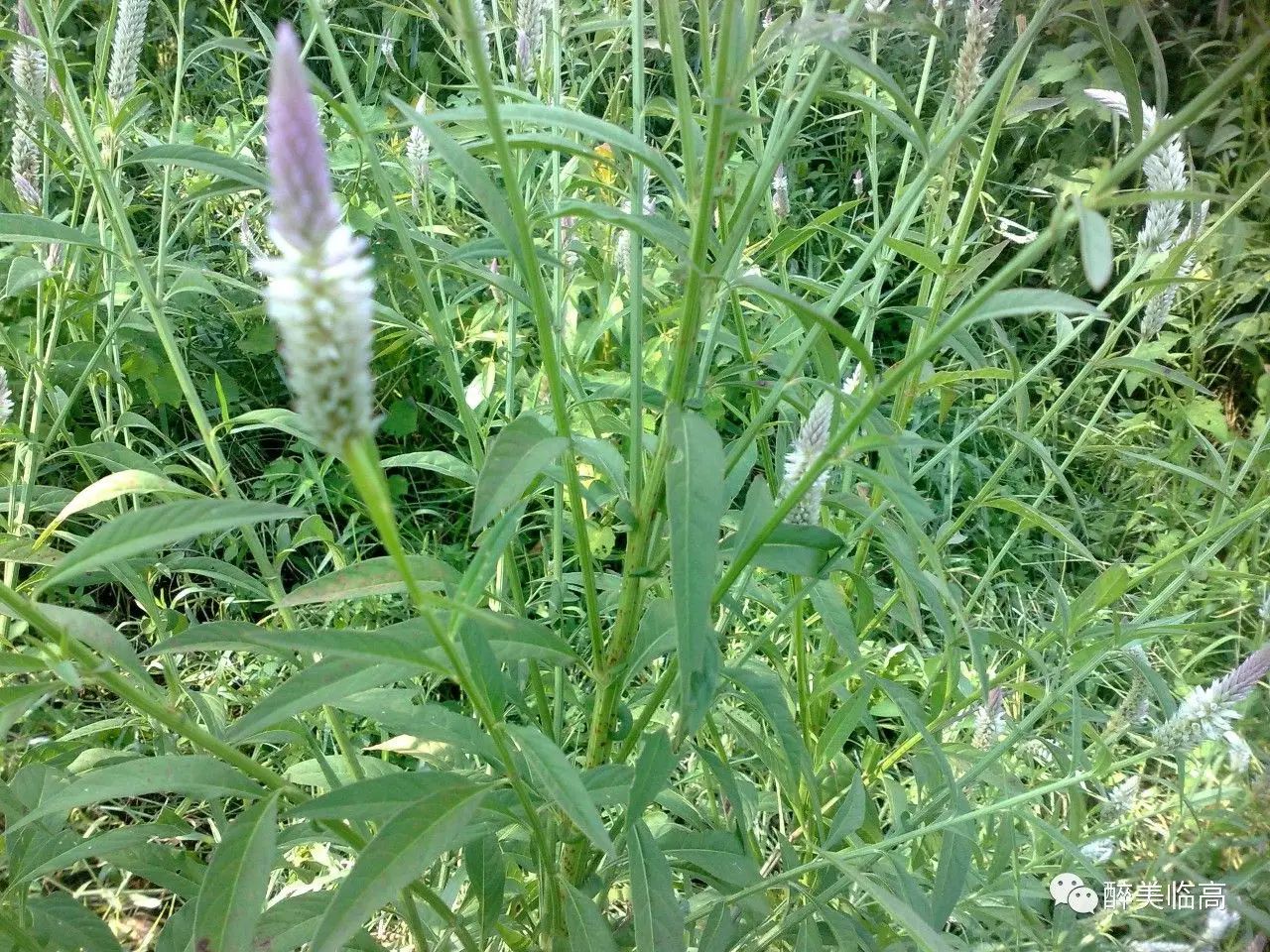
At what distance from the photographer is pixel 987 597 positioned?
2111 mm

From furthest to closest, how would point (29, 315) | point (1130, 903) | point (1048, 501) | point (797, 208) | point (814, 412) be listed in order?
1. point (797, 208)
2. point (1048, 501)
3. point (29, 315)
4. point (1130, 903)
5. point (814, 412)

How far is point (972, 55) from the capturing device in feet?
3.34

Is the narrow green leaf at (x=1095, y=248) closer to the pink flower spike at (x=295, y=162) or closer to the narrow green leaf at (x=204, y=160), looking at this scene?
the pink flower spike at (x=295, y=162)

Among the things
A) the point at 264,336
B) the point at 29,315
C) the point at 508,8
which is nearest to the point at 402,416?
the point at 264,336

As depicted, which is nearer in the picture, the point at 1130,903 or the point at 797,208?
the point at 1130,903

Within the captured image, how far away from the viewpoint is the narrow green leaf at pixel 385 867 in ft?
1.79

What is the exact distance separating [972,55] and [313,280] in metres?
0.92

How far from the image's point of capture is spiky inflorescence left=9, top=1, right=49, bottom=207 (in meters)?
1.03

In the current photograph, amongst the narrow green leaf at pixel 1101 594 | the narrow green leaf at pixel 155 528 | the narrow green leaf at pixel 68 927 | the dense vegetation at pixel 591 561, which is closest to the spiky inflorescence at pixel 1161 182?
the dense vegetation at pixel 591 561

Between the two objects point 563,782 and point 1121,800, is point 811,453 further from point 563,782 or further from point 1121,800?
point 1121,800

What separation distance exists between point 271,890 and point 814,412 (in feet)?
3.71

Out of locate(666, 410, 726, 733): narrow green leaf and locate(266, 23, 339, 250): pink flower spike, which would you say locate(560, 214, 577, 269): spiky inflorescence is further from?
locate(266, 23, 339, 250): pink flower spike

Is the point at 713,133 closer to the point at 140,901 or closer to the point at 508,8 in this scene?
the point at 508,8

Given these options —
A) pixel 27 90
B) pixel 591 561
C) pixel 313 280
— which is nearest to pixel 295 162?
pixel 313 280
